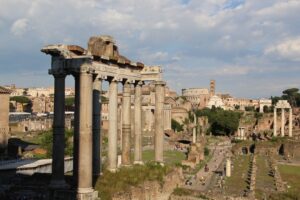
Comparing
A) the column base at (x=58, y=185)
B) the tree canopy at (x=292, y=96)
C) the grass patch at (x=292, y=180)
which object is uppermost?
the tree canopy at (x=292, y=96)

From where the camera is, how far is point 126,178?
20391mm

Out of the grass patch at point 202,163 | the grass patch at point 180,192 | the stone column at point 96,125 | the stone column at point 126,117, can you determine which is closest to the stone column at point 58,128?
the stone column at point 96,125

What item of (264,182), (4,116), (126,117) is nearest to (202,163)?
(264,182)

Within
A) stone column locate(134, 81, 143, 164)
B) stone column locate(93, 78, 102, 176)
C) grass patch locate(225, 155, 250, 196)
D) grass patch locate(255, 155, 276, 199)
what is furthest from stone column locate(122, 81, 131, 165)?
grass patch locate(255, 155, 276, 199)

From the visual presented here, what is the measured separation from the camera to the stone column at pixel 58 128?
17.5 meters

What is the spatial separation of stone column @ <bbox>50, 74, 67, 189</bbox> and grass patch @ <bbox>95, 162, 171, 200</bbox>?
66.1 inches

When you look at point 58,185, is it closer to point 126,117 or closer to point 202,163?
point 126,117

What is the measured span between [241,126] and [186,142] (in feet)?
84.4

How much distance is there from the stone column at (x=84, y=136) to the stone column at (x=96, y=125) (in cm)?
380

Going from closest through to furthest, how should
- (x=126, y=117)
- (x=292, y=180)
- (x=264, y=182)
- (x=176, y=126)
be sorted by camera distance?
1. (x=126, y=117)
2. (x=264, y=182)
3. (x=292, y=180)
4. (x=176, y=126)

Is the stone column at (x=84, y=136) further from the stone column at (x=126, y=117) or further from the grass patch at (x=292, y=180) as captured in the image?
the grass patch at (x=292, y=180)

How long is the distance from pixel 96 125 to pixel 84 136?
4.05 meters

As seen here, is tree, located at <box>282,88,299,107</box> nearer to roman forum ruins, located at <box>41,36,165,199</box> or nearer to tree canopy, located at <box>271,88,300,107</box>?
tree canopy, located at <box>271,88,300,107</box>

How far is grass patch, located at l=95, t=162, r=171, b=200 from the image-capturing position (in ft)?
60.5
